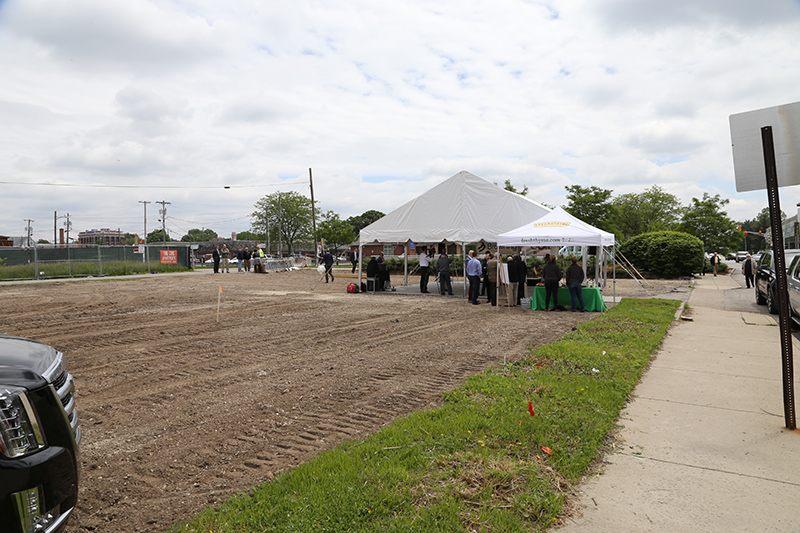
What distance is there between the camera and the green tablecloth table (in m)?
15.3

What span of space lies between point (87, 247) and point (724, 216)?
49627 mm

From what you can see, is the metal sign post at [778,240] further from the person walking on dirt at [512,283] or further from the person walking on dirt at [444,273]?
the person walking on dirt at [444,273]

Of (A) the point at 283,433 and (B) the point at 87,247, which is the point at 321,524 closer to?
(A) the point at 283,433

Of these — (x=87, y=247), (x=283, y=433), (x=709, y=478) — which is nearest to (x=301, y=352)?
(x=283, y=433)

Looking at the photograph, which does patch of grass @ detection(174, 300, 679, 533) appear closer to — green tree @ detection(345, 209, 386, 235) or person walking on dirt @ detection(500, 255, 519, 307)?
person walking on dirt @ detection(500, 255, 519, 307)

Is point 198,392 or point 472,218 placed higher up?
point 472,218

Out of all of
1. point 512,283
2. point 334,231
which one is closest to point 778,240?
point 512,283

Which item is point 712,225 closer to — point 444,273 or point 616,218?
point 616,218

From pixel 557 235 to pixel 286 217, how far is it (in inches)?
3090

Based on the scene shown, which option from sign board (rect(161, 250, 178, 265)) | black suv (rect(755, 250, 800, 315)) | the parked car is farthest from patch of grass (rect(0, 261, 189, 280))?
black suv (rect(755, 250, 800, 315))

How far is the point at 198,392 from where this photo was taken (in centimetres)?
641

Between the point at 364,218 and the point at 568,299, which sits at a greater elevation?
the point at 364,218

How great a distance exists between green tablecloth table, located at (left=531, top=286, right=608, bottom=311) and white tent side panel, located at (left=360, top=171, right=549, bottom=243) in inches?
128

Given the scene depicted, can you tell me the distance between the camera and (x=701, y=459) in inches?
174
